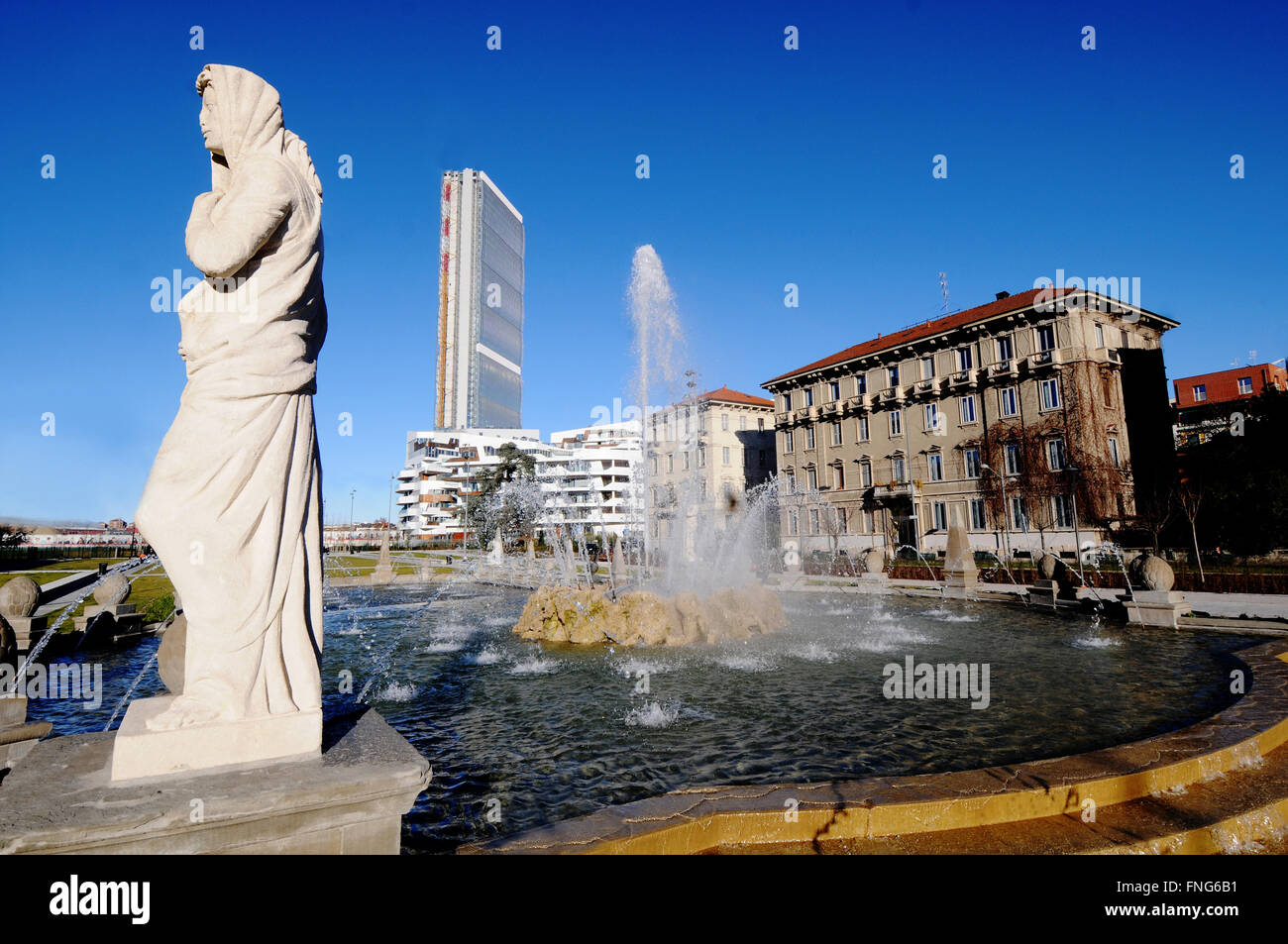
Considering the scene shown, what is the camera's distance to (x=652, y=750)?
6180 millimetres

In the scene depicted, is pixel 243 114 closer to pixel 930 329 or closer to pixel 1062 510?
pixel 1062 510

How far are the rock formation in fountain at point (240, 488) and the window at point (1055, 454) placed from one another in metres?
41.5

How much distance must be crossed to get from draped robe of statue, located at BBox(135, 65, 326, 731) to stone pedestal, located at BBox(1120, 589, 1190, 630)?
1506cm

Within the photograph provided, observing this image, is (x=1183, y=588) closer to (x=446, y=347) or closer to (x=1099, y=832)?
(x=1099, y=832)

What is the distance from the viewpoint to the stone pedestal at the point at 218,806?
6.71 ft

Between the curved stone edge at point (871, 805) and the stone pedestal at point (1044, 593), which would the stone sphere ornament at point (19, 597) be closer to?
the curved stone edge at point (871, 805)

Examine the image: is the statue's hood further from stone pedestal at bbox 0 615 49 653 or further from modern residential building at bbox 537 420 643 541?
modern residential building at bbox 537 420 643 541

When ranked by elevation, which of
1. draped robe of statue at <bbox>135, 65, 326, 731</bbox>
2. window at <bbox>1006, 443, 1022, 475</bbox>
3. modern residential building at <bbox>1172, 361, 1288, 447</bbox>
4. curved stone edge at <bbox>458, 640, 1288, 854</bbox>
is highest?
modern residential building at <bbox>1172, 361, 1288, 447</bbox>

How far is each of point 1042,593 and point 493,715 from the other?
1432 cm

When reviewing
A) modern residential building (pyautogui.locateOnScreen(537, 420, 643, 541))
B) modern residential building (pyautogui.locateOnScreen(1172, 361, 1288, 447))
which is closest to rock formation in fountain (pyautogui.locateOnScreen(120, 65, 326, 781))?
modern residential building (pyautogui.locateOnScreen(1172, 361, 1288, 447))

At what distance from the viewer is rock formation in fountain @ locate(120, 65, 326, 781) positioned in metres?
2.55

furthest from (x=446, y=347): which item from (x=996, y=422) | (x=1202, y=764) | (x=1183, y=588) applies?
(x=1202, y=764)

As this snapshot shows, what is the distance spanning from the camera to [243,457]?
8.61 ft

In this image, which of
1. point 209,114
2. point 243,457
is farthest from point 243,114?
point 243,457
